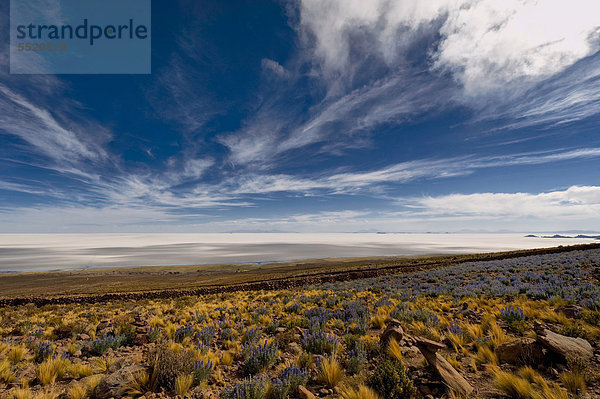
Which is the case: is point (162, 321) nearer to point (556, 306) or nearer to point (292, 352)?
point (292, 352)

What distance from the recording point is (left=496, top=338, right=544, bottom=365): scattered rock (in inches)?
162

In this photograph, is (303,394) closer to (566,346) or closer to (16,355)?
(566,346)

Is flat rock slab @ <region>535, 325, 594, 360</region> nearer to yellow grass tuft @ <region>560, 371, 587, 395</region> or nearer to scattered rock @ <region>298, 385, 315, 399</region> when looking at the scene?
yellow grass tuft @ <region>560, 371, 587, 395</region>

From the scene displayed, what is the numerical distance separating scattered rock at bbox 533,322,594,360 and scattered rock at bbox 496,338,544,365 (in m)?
0.17

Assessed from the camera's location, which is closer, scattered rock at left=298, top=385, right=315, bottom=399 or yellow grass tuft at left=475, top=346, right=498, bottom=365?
scattered rock at left=298, top=385, right=315, bottom=399

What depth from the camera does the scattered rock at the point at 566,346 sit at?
394 centimetres

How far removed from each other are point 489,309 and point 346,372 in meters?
6.42

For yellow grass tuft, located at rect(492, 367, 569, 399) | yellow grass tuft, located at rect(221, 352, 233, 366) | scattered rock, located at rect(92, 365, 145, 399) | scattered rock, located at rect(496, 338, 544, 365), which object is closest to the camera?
yellow grass tuft, located at rect(492, 367, 569, 399)

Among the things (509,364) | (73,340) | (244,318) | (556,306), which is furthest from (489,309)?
(73,340)

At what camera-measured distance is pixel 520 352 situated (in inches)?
168

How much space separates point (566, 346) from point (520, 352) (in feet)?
2.29

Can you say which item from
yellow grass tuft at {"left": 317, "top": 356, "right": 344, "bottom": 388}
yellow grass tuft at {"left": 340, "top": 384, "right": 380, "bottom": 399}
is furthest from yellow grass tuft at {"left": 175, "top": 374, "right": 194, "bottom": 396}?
yellow grass tuft at {"left": 340, "top": 384, "right": 380, "bottom": 399}

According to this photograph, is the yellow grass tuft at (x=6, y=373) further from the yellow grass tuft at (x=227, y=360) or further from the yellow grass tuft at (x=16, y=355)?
the yellow grass tuft at (x=227, y=360)

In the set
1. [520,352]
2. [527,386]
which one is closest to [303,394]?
[527,386]
